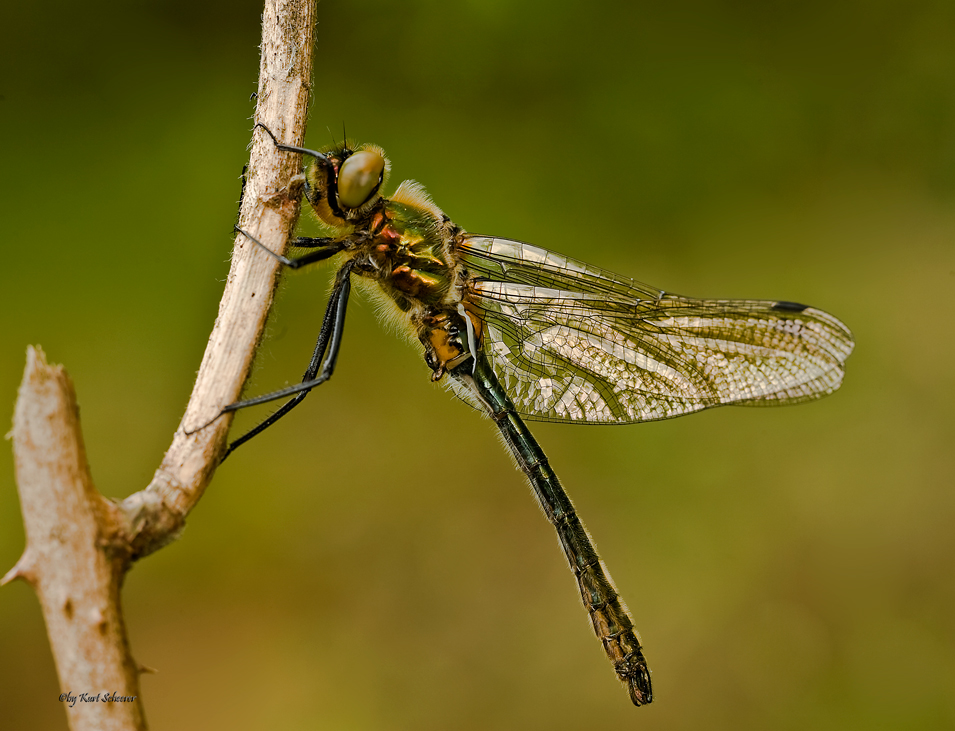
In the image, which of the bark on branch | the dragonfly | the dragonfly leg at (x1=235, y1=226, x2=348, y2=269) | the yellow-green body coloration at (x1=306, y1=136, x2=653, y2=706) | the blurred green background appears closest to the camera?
the bark on branch

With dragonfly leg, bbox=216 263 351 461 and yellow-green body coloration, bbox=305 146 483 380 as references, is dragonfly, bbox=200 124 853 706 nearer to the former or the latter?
yellow-green body coloration, bbox=305 146 483 380

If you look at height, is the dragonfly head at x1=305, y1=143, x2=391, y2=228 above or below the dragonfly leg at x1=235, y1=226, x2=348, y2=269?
above

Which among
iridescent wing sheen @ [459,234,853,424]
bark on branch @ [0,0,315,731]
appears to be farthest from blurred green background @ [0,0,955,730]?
bark on branch @ [0,0,315,731]

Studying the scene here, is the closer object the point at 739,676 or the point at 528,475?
the point at 528,475

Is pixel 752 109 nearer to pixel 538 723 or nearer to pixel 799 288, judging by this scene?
pixel 799 288

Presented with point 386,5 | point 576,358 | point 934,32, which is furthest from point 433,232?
point 934,32

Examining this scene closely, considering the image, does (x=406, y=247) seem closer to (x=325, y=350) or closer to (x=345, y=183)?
(x=345, y=183)

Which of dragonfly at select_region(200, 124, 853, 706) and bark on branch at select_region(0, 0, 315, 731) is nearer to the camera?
bark on branch at select_region(0, 0, 315, 731)
